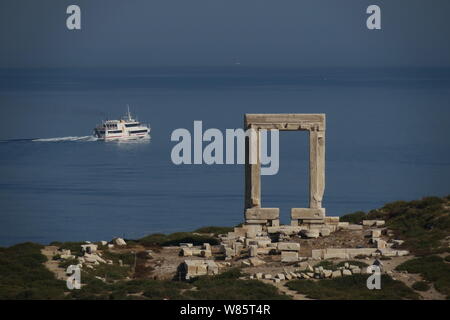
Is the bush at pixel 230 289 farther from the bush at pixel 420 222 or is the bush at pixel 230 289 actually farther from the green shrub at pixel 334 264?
the bush at pixel 420 222

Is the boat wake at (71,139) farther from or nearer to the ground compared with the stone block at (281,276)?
farther from the ground

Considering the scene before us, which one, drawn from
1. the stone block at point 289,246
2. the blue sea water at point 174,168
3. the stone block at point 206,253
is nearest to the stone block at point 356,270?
the stone block at point 289,246

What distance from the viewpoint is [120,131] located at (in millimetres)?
119125

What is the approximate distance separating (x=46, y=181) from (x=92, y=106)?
63031 mm

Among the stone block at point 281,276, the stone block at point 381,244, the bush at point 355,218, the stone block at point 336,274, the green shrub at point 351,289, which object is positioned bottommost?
the green shrub at point 351,289

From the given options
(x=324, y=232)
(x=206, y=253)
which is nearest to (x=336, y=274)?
(x=206, y=253)

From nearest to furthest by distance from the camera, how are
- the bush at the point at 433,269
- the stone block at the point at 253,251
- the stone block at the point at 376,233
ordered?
the bush at the point at 433,269, the stone block at the point at 253,251, the stone block at the point at 376,233

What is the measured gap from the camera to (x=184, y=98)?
590ft

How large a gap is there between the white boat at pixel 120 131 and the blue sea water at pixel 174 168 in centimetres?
93

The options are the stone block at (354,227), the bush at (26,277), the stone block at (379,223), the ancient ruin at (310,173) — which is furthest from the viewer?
the stone block at (379,223)

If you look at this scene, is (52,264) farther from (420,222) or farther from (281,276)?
(420,222)
